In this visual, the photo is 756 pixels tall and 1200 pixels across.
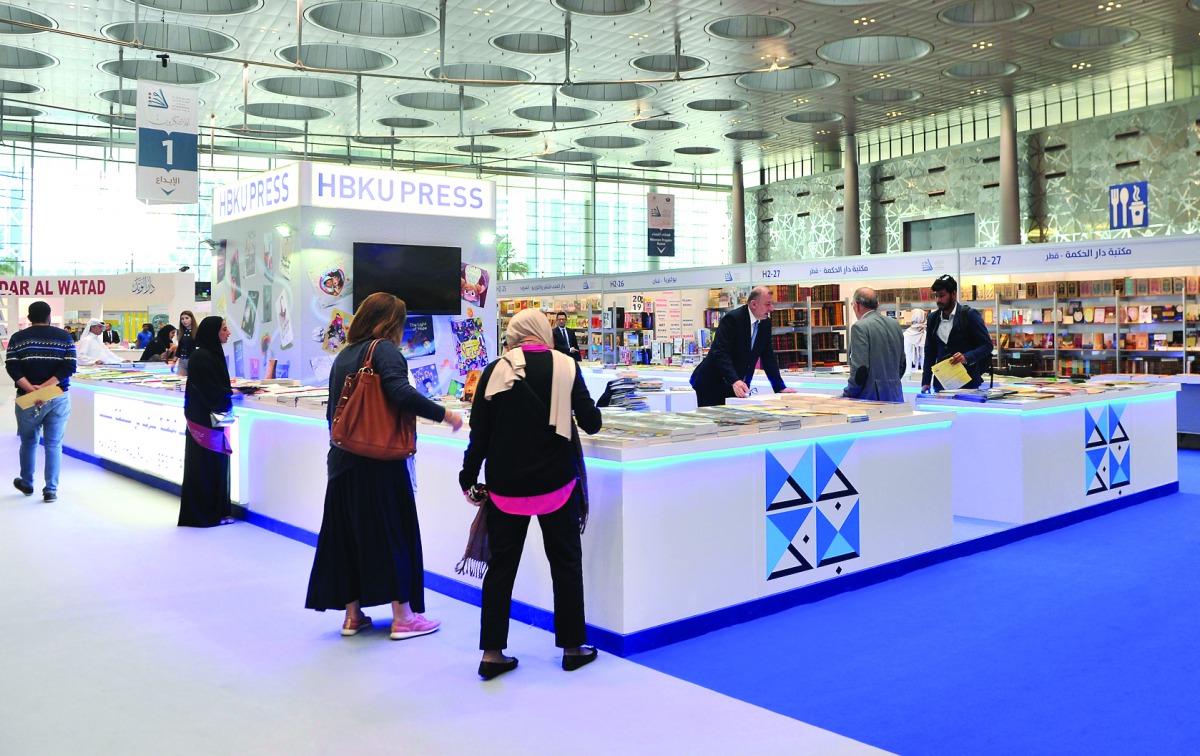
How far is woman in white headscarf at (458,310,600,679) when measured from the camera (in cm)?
361

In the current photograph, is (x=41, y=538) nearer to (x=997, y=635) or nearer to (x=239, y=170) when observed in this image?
(x=997, y=635)

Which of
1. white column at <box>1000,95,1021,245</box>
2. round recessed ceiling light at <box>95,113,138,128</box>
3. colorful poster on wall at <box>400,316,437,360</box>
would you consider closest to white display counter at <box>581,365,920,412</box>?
colorful poster on wall at <box>400,316,437,360</box>

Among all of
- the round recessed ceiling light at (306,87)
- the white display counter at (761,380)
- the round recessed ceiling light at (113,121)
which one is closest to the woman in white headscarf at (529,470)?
the white display counter at (761,380)

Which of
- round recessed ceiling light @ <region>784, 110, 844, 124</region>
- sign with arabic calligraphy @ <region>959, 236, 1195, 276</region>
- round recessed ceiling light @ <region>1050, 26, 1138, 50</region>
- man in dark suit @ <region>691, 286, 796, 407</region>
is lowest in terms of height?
man in dark suit @ <region>691, 286, 796, 407</region>

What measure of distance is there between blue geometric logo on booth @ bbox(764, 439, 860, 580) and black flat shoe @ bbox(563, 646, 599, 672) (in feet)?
3.61

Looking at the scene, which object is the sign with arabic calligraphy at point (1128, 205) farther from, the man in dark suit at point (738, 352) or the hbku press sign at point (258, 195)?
the hbku press sign at point (258, 195)

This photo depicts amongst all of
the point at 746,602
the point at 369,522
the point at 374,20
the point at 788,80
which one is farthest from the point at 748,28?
the point at 369,522

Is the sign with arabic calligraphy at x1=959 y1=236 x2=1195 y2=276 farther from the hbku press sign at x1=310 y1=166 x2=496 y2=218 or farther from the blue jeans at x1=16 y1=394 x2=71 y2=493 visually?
the blue jeans at x1=16 y1=394 x2=71 y2=493

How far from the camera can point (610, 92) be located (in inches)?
703

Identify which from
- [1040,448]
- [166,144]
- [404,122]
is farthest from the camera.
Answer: [404,122]

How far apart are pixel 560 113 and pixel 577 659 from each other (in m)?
17.3

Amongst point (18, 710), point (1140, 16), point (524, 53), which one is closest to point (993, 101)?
point (1140, 16)

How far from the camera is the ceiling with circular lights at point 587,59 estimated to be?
13211 mm

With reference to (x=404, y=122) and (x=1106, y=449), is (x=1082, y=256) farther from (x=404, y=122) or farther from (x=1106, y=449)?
(x=404, y=122)
